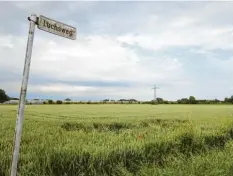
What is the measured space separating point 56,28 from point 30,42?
18.3 inches

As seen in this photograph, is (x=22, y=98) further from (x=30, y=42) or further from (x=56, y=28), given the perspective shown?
(x=56, y=28)

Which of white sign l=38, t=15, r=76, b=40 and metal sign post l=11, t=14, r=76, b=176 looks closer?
metal sign post l=11, t=14, r=76, b=176

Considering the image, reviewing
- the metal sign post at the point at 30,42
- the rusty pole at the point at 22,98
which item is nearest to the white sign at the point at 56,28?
the metal sign post at the point at 30,42

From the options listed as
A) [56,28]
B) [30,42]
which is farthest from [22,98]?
[56,28]

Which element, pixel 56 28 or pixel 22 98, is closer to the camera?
pixel 22 98

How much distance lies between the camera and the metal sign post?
4.67 metres

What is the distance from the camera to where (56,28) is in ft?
16.9

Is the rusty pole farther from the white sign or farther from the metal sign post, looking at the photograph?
the white sign

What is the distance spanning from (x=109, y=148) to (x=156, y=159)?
3.51 ft

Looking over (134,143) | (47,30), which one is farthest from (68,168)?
(47,30)

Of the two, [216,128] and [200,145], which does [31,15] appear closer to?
[200,145]

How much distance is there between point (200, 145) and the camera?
9328 millimetres

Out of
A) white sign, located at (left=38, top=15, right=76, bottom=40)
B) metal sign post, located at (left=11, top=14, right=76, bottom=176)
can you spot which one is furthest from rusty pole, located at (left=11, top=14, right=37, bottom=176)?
white sign, located at (left=38, top=15, right=76, bottom=40)

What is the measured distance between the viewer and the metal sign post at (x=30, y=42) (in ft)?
15.3
